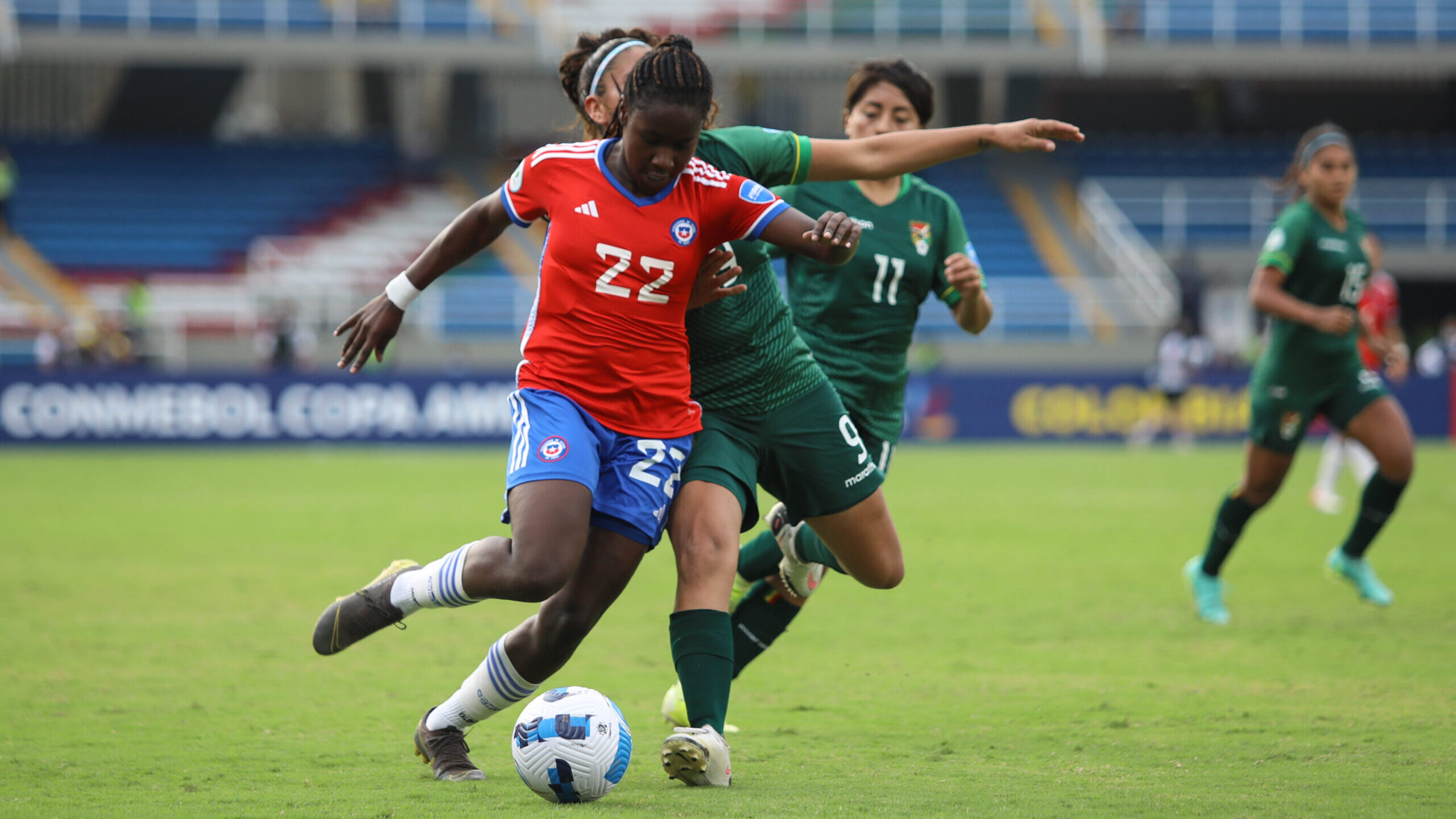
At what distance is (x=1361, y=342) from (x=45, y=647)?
9.98 metres

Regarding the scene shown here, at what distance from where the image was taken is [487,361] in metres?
25.0

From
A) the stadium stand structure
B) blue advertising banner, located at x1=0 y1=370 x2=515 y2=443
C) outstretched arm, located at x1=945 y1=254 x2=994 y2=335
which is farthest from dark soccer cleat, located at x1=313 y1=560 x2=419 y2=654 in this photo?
the stadium stand structure

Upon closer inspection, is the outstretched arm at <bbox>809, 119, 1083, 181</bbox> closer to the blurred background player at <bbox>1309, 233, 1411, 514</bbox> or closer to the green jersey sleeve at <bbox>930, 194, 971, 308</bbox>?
the green jersey sleeve at <bbox>930, 194, 971, 308</bbox>

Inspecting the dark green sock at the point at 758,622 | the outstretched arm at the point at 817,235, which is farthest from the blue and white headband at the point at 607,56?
the dark green sock at the point at 758,622

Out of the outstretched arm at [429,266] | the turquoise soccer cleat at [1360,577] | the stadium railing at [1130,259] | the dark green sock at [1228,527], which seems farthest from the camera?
the stadium railing at [1130,259]

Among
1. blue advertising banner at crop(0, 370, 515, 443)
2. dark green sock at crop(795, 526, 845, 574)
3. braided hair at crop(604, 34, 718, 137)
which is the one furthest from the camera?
blue advertising banner at crop(0, 370, 515, 443)

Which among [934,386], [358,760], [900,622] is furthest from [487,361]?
[358,760]

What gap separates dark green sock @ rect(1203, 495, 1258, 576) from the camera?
24.1 feet

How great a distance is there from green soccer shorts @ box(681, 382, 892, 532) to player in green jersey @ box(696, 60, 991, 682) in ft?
2.23

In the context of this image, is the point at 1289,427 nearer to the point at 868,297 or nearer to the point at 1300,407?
the point at 1300,407

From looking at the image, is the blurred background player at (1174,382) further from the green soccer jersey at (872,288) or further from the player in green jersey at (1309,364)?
the green soccer jersey at (872,288)

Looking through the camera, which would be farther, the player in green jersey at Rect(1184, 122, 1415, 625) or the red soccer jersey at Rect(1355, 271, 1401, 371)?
the red soccer jersey at Rect(1355, 271, 1401, 371)

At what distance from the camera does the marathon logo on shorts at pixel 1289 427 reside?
721 centimetres

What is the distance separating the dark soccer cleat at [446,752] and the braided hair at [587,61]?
189 cm
